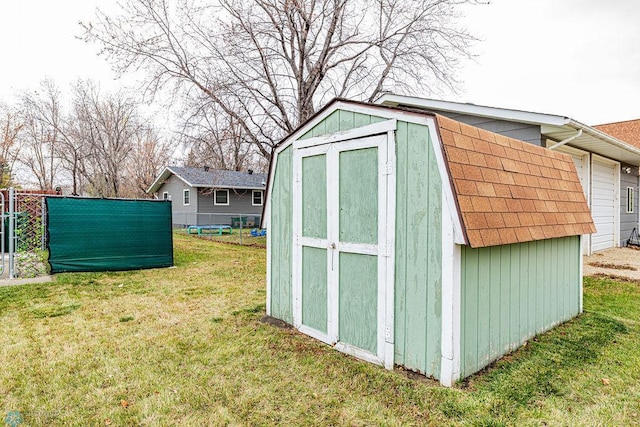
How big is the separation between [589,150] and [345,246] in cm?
902

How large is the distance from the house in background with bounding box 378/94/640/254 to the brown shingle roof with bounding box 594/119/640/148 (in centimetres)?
Result: 31

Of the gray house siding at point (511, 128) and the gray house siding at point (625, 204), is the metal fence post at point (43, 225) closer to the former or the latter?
the gray house siding at point (511, 128)

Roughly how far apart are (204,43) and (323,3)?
13.4 feet

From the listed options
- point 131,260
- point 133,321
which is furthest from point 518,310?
point 131,260

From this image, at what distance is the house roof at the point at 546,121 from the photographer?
613 centimetres

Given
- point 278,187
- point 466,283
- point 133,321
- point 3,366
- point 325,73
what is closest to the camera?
point 466,283

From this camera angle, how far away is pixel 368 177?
3121mm

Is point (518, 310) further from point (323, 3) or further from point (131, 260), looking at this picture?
point (323, 3)

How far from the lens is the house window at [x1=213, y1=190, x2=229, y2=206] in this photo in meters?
22.0

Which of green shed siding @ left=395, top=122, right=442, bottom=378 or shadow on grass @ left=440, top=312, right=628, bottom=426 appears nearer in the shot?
shadow on grass @ left=440, top=312, right=628, bottom=426

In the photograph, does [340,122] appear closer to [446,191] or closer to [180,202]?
[446,191]

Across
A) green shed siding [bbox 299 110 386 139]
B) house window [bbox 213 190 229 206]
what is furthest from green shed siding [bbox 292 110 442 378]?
house window [bbox 213 190 229 206]

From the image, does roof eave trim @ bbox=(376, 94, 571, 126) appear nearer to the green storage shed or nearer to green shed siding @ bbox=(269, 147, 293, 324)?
the green storage shed

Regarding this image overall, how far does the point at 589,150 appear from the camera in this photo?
359 inches
